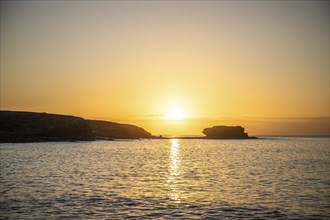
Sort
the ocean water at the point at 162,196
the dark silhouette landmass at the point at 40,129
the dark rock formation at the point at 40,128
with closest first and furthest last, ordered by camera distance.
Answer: the ocean water at the point at 162,196 < the dark silhouette landmass at the point at 40,129 < the dark rock formation at the point at 40,128

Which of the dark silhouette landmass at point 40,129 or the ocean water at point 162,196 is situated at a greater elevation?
the dark silhouette landmass at point 40,129

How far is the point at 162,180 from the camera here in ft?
147

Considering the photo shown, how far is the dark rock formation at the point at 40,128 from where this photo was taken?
158625mm

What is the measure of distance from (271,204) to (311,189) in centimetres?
1065


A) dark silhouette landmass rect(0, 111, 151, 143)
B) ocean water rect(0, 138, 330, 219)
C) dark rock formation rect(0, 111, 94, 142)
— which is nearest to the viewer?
ocean water rect(0, 138, 330, 219)

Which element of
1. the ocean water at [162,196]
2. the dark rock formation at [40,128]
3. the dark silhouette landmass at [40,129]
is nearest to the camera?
the ocean water at [162,196]

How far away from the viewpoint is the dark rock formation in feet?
520

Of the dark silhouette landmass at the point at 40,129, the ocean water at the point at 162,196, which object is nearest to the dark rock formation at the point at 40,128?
the dark silhouette landmass at the point at 40,129

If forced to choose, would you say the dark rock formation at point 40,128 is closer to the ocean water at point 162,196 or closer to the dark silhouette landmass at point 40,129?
the dark silhouette landmass at point 40,129

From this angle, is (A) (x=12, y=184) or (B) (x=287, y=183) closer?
(A) (x=12, y=184)

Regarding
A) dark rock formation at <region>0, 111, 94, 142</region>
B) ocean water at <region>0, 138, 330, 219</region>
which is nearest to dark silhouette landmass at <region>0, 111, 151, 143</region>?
dark rock formation at <region>0, 111, 94, 142</region>

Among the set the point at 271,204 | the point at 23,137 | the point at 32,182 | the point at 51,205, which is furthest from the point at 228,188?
the point at 23,137

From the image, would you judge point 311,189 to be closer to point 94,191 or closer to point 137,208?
point 137,208

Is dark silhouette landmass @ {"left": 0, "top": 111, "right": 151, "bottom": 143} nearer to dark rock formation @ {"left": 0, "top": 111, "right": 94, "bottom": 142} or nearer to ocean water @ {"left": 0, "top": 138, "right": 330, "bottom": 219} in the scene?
dark rock formation @ {"left": 0, "top": 111, "right": 94, "bottom": 142}
